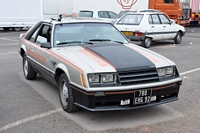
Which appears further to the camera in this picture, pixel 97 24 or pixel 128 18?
pixel 128 18

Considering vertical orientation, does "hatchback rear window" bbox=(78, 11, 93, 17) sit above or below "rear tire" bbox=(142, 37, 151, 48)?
above

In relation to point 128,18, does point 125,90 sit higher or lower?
lower

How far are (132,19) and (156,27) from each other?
3.71 ft

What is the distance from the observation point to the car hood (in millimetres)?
4652

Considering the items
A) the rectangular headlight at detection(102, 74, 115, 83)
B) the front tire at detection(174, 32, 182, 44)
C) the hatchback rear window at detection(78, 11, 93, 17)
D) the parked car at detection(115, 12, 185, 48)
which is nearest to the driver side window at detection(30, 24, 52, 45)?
the rectangular headlight at detection(102, 74, 115, 83)

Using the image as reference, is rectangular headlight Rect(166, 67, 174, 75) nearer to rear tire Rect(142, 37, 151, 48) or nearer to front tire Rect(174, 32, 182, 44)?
rear tire Rect(142, 37, 151, 48)

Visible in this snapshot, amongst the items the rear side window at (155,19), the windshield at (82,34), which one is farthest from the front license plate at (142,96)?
the rear side window at (155,19)

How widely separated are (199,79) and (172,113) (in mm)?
2782

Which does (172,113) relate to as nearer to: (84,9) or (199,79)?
(199,79)

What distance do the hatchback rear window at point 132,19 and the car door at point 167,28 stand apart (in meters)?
1.23

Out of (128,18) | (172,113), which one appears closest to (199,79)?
(172,113)

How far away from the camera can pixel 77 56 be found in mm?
5090

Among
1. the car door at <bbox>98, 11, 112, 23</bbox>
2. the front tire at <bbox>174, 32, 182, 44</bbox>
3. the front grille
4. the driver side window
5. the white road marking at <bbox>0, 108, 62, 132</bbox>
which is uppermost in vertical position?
the car door at <bbox>98, 11, 112, 23</bbox>

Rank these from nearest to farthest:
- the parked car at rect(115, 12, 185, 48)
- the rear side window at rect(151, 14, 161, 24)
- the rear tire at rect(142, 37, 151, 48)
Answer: the parked car at rect(115, 12, 185, 48) → the rear tire at rect(142, 37, 151, 48) → the rear side window at rect(151, 14, 161, 24)
